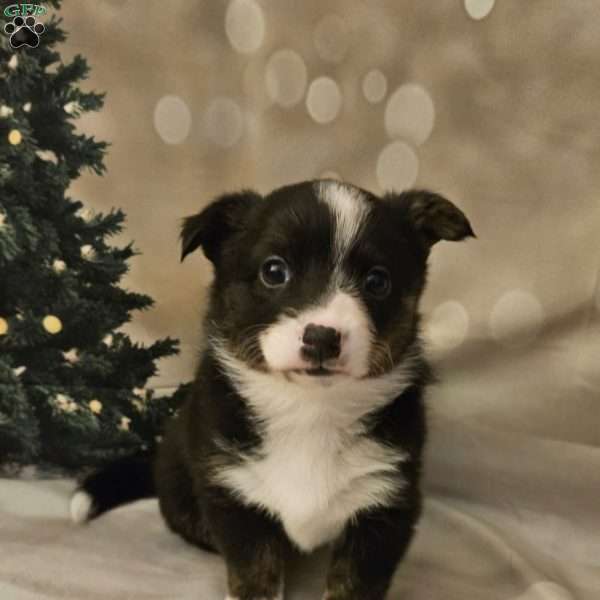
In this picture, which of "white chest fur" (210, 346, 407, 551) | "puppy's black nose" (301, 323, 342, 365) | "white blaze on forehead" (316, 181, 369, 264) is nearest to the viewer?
"puppy's black nose" (301, 323, 342, 365)

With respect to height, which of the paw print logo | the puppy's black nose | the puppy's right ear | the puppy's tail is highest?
the paw print logo

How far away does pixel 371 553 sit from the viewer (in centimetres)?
204

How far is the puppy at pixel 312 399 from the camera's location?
6.30ft

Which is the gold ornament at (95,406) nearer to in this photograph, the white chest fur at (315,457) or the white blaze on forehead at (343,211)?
the white chest fur at (315,457)

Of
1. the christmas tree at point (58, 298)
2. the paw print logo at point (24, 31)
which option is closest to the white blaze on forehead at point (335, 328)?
the christmas tree at point (58, 298)

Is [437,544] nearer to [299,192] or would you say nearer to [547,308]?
[547,308]

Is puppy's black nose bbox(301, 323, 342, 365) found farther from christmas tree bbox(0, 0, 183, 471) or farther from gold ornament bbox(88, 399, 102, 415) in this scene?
gold ornament bbox(88, 399, 102, 415)

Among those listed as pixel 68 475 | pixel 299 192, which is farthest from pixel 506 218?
pixel 68 475

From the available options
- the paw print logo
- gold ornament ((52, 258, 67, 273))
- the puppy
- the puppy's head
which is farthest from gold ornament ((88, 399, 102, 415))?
the paw print logo

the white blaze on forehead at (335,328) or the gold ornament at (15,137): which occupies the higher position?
the gold ornament at (15,137)

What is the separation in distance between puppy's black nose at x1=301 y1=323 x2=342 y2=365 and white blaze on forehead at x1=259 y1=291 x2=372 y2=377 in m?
0.01

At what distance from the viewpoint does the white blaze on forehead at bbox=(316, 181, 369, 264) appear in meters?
1.90

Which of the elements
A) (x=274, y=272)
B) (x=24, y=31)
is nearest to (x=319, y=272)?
(x=274, y=272)

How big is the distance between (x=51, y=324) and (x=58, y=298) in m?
0.10
